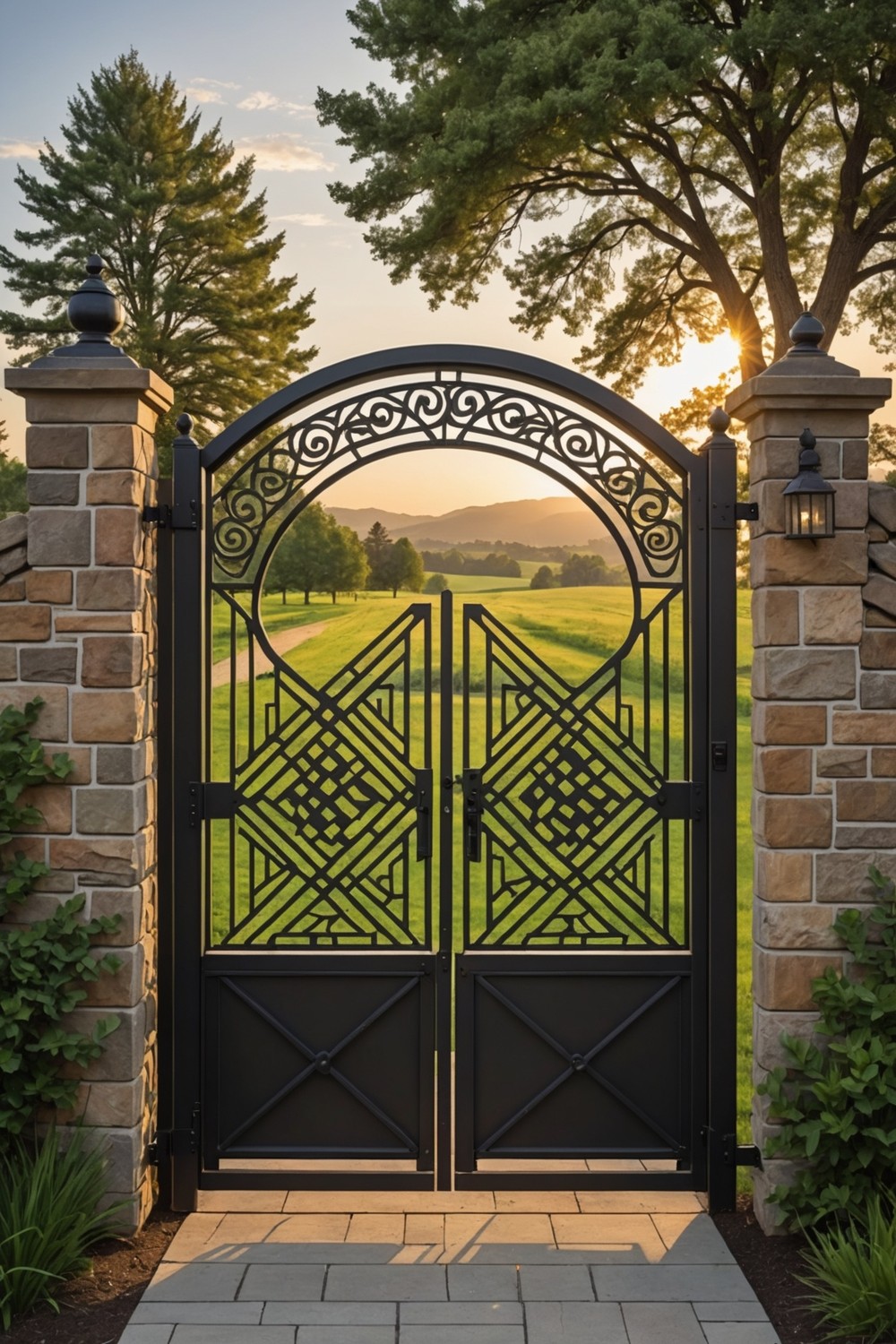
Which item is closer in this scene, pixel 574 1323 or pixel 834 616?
pixel 574 1323

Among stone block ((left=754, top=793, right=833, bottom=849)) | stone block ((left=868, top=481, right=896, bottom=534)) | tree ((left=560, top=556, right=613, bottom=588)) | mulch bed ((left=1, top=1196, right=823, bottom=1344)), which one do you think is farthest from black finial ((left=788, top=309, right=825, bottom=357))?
tree ((left=560, top=556, right=613, bottom=588))

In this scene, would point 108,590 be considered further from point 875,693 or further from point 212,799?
point 875,693

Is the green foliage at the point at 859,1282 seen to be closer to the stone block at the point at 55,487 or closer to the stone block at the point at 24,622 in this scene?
the stone block at the point at 24,622

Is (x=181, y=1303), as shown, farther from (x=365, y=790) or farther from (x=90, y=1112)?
(x=365, y=790)

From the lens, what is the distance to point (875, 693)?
10.9 ft

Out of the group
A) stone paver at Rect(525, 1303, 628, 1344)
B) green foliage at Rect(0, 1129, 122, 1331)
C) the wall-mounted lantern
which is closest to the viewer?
stone paver at Rect(525, 1303, 628, 1344)

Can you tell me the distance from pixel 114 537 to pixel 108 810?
79cm

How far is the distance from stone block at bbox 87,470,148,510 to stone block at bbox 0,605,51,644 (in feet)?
1.13

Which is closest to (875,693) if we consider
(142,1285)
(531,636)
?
(142,1285)

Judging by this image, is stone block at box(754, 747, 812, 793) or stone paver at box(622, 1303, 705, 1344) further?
stone block at box(754, 747, 812, 793)

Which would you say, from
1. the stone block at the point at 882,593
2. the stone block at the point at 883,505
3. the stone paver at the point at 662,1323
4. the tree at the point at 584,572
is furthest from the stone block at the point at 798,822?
the tree at the point at 584,572

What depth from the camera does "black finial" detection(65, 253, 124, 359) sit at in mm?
3320

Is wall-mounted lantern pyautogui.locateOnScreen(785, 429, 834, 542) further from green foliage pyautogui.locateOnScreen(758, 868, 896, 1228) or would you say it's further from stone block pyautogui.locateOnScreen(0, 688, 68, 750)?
stone block pyautogui.locateOnScreen(0, 688, 68, 750)

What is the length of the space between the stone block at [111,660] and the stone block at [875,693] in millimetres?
2122
